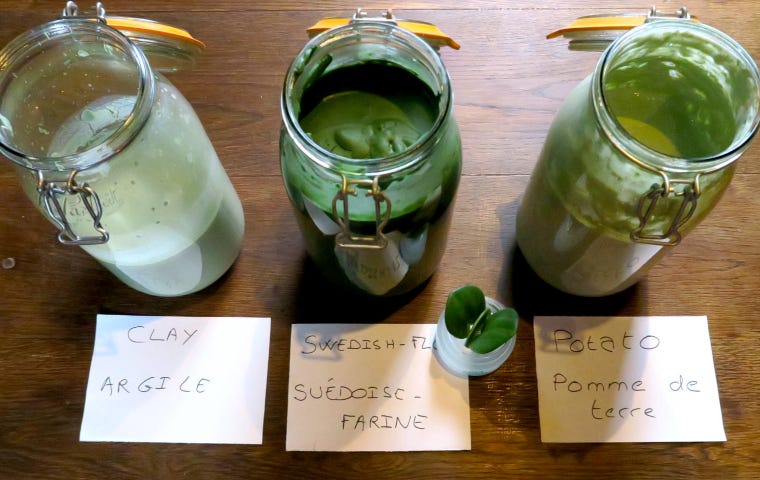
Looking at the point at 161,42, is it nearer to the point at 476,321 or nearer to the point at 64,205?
the point at 64,205

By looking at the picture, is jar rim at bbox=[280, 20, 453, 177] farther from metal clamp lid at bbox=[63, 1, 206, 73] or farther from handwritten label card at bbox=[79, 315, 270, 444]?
handwritten label card at bbox=[79, 315, 270, 444]

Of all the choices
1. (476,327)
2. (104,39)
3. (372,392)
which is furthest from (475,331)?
(104,39)

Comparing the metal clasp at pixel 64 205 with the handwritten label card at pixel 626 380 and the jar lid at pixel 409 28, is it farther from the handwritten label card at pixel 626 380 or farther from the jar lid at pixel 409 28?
the handwritten label card at pixel 626 380

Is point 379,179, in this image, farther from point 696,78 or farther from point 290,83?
point 696,78

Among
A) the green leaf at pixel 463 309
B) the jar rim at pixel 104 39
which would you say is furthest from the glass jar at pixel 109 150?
the green leaf at pixel 463 309

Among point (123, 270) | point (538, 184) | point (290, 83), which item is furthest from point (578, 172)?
point (123, 270)
